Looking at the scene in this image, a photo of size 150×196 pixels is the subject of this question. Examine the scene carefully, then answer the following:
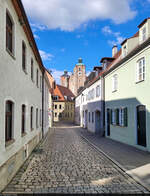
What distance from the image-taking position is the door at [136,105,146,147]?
36.7 ft

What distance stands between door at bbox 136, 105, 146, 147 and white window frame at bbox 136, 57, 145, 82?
1825mm

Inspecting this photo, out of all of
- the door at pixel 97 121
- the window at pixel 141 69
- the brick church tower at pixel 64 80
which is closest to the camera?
the window at pixel 141 69

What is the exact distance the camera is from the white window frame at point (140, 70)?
11.4 metres

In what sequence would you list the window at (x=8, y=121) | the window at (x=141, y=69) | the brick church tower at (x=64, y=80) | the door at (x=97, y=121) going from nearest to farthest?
the window at (x=8, y=121) < the window at (x=141, y=69) < the door at (x=97, y=121) < the brick church tower at (x=64, y=80)

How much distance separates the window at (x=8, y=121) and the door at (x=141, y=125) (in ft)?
26.1

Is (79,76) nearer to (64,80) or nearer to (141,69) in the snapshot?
(64,80)

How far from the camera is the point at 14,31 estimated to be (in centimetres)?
705

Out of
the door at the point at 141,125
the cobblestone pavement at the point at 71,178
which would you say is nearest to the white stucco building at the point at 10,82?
the cobblestone pavement at the point at 71,178

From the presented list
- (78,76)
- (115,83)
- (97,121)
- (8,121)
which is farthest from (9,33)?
(78,76)

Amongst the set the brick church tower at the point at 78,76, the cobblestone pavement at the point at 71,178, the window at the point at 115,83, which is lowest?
the cobblestone pavement at the point at 71,178

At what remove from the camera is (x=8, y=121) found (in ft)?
21.7

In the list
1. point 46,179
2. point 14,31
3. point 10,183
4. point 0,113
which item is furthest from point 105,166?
point 14,31

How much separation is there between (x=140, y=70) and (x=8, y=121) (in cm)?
891

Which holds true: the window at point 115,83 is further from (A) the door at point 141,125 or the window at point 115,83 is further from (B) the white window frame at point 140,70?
(A) the door at point 141,125
